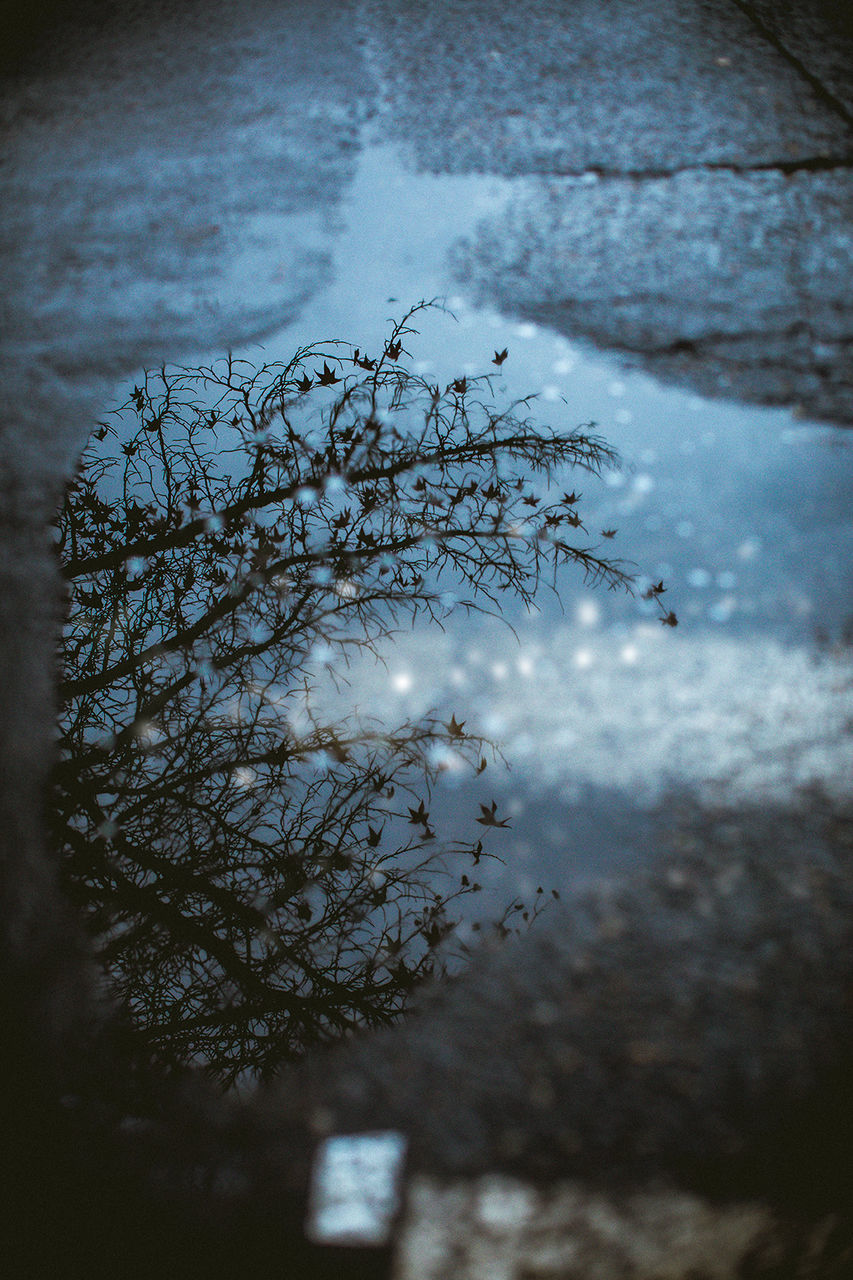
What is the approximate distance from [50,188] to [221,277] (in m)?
0.95

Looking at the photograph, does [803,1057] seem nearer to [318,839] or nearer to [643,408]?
[318,839]

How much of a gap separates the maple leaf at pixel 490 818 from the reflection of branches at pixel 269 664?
0.08 meters

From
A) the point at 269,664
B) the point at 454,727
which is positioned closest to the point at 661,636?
the point at 454,727

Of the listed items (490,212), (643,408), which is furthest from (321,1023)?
(490,212)

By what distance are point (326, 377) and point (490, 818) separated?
5.26 feet

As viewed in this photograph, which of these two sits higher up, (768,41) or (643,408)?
(768,41)

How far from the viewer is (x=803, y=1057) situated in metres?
1.11

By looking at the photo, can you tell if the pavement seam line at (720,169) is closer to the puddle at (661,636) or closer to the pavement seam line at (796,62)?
the pavement seam line at (796,62)

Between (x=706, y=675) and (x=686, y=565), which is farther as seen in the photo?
(x=686, y=565)

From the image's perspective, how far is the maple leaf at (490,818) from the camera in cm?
149

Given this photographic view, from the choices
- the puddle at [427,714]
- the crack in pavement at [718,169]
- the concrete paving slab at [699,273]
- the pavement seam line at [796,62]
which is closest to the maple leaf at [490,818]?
the puddle at [427,714]

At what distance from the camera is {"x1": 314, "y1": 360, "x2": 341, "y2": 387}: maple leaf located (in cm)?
247

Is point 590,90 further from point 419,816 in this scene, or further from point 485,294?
point 419,816

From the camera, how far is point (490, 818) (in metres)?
1.50
